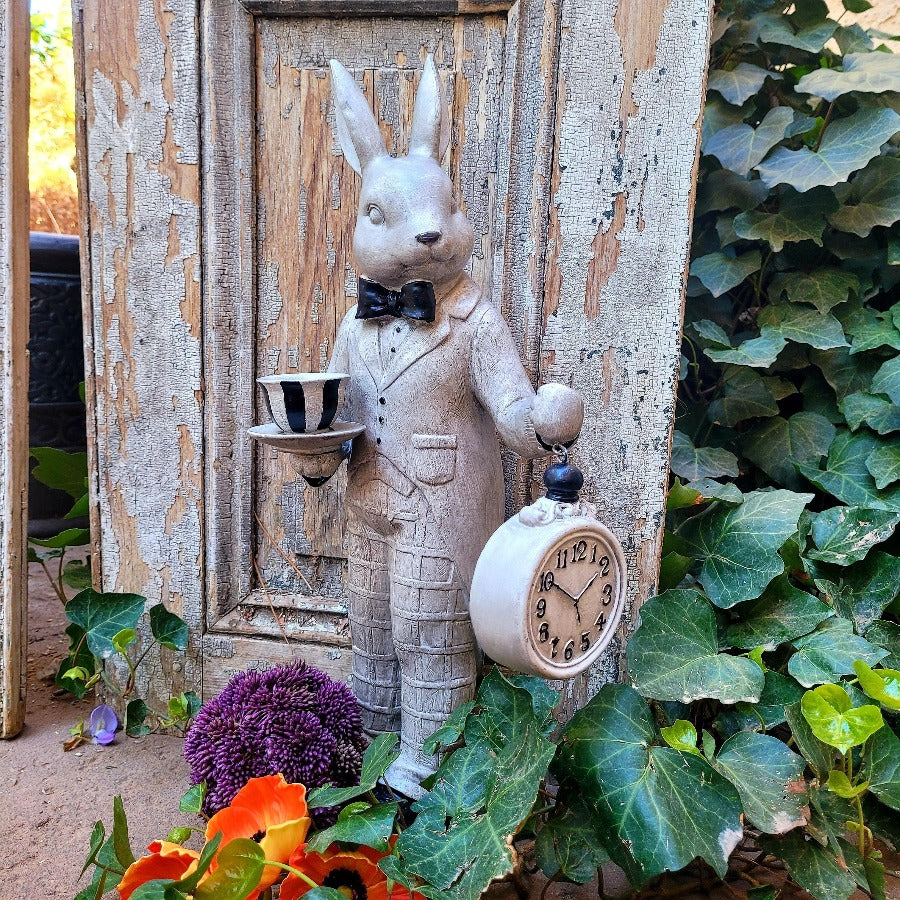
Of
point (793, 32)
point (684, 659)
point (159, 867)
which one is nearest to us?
point (159, 867)

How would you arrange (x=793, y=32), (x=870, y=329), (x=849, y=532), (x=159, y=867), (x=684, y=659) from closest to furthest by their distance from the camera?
(x=159, y=867), (x=684, y=659), (x=849, y=532), (x=870, y=329), (x=793, y=32)

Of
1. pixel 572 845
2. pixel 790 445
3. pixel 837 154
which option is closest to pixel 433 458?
pixel 572 845

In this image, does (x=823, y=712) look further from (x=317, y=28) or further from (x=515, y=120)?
(x=317, y=28)

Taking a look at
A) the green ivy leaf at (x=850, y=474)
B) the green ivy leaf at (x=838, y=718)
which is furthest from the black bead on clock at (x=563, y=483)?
the green ivy leaf at (x=850, y=474)

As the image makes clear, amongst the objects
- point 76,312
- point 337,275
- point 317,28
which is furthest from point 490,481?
point 76,312

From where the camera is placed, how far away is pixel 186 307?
156 centimetres

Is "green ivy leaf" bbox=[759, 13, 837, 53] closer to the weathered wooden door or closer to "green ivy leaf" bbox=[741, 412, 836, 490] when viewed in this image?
the weathered wooden door

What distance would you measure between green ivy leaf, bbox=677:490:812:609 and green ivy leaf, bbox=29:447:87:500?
1402 mm

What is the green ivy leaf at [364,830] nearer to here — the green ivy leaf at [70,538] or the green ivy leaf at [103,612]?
the green ivy leaf at [103,612]

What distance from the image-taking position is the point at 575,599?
1.06 m

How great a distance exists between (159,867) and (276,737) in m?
0.23

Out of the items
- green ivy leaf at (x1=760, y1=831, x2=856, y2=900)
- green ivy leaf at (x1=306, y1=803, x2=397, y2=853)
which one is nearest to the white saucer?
green ivy leaf at (x1=306, y1=803, x2=397, y2=853)

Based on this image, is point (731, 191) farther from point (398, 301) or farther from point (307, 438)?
point (307, 438)

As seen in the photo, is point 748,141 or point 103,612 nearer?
point 103,612
